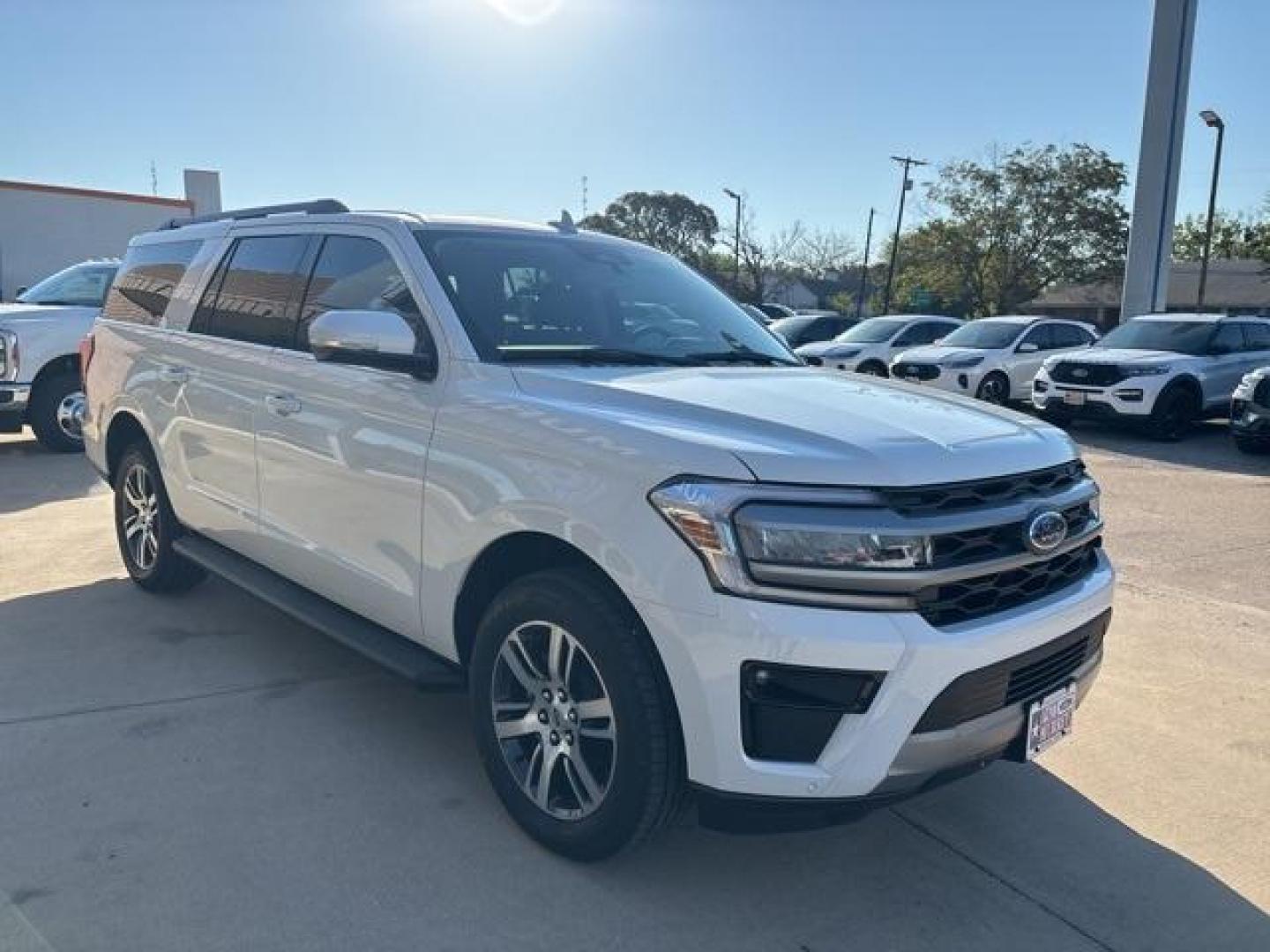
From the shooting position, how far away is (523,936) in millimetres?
2629

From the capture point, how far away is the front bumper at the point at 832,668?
7.80 feet

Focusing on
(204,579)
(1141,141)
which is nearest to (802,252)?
(1141,141)

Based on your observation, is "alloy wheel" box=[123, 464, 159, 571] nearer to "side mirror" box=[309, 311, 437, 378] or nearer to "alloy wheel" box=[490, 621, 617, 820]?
"side mirror" box=[309, 311, 437, 378]

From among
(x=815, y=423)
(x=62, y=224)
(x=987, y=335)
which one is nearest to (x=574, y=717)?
(x=815, y=423)

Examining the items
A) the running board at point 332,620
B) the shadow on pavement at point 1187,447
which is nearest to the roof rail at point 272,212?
the running board at point 332,620

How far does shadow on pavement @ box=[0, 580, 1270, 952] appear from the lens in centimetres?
267

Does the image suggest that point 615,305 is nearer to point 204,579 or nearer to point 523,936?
point 523,936

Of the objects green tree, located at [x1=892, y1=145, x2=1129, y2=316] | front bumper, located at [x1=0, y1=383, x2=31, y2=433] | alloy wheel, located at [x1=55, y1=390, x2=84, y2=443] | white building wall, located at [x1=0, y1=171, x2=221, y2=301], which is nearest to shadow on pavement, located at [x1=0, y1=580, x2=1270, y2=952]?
alloy wheel, located at [x1=55, y1=390, x2=84, y2=443]

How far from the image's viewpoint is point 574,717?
286 cm

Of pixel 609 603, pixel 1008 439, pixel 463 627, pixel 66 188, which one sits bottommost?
pixel 463 627

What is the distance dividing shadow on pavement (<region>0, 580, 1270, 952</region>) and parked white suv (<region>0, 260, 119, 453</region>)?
6303 mm

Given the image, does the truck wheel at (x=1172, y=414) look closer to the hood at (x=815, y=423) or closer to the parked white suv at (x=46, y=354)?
the hood at (x=815, y=423)

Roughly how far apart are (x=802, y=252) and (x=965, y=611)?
70.2m

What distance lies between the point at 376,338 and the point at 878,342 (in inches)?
662
